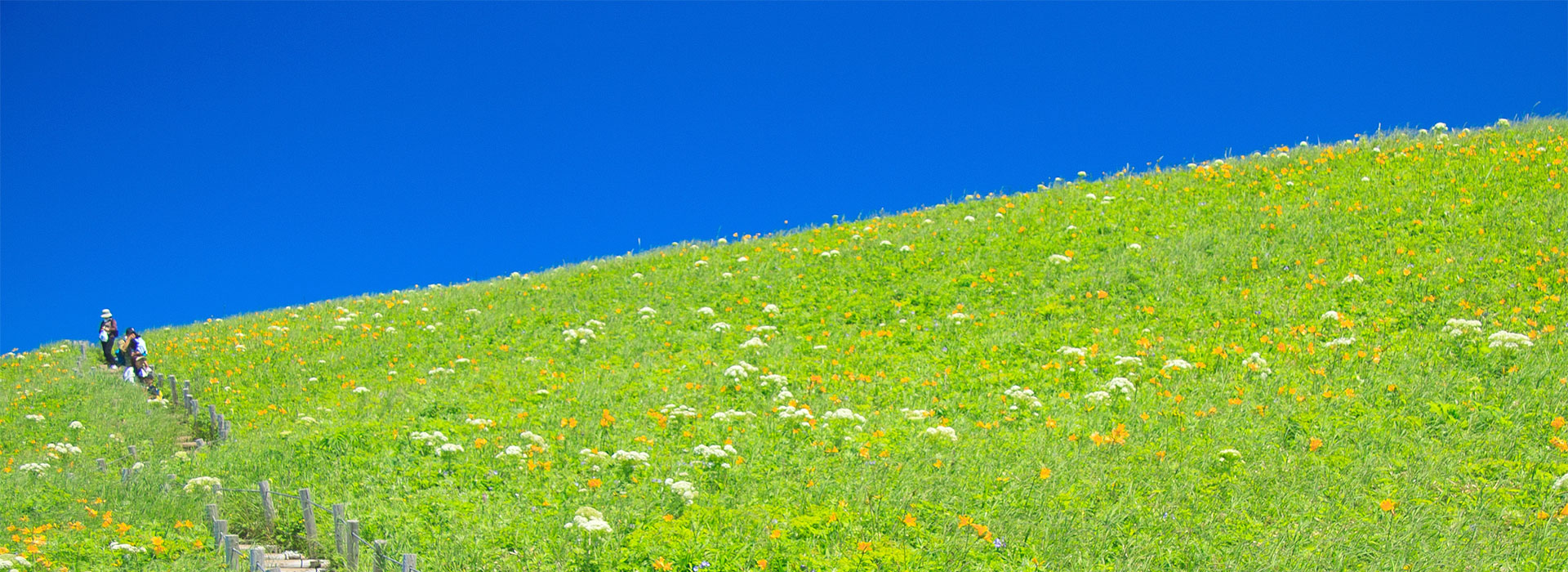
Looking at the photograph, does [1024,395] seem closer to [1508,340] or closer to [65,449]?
[1508,340]

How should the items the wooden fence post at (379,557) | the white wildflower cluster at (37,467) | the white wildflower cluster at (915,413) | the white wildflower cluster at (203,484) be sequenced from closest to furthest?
the wooden fence post at (379,557) → the white wildflower cluster at (203,484) → the white wildflower cluster at (915,413) → the white wildflower cluster at (37,467)

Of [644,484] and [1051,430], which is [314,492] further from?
[1051,430]

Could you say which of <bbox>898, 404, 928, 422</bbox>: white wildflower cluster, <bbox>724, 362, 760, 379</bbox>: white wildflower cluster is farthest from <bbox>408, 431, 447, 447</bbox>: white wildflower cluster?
<bbox>898, 404, 928, 422</bbox>: white wildflower cluster

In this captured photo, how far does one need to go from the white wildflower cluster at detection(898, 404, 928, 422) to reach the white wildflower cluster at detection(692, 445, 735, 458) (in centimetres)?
245

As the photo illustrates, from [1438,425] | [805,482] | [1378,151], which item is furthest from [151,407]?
[1378,151]

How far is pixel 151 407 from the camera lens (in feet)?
60.0

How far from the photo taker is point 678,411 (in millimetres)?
12180

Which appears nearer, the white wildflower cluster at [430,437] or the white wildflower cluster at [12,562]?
the white wildflower cluster at [12,562]

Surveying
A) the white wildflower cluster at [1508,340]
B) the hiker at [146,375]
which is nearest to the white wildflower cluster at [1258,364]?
the white wildflower cluster at [1508,340]

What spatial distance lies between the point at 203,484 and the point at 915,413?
8.57 m

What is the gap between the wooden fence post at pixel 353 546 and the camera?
898 cm

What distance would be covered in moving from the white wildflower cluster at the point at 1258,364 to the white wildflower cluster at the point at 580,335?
1109 cm

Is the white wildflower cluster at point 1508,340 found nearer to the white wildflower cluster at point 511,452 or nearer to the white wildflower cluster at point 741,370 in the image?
the white wildflower cluster at point 741,370

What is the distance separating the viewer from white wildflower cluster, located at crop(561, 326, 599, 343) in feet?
59.2
